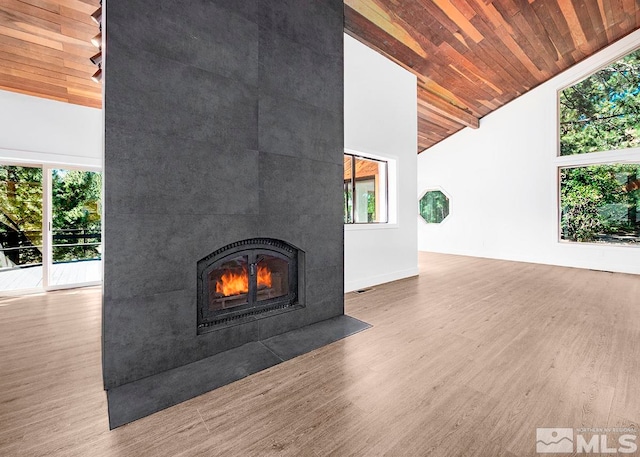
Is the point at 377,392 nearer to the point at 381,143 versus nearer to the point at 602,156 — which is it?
the point at 381,143

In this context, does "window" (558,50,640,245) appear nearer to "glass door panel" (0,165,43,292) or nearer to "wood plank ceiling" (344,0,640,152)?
"wood plank ceiling" (344,0,640,152)

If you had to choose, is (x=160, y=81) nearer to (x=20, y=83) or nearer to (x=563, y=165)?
(x=20, y=83)

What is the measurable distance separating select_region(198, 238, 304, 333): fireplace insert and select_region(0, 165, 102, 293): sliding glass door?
2751mm

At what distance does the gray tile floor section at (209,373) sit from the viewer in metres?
1.62

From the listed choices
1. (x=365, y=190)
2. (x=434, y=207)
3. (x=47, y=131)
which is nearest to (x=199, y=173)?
(x=365, y=190)

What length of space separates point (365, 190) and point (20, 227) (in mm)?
5445

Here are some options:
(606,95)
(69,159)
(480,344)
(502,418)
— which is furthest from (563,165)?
(69,159)

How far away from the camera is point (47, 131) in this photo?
408 cm

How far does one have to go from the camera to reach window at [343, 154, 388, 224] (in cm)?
430

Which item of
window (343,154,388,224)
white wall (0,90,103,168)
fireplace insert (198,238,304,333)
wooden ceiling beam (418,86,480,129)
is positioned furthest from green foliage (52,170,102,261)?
wooden ceiling beam (418,86,480,129)

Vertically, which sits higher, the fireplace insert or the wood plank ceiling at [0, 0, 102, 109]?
the wood plank ceiling at [0, 0, 102, 109]

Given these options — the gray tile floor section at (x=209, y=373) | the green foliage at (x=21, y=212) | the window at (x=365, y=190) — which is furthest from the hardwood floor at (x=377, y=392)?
the window at (x=365, y=190)

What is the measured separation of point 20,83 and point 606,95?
9969mm

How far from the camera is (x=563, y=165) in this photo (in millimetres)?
6035
